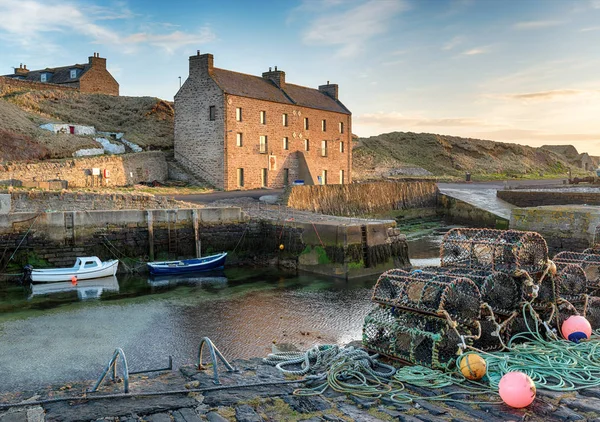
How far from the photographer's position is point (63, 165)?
27844 millimetres

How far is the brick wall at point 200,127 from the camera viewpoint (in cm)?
3434

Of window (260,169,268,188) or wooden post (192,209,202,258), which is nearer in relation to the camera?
wooden post (192,209,202,258)

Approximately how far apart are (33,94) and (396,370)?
4325cm

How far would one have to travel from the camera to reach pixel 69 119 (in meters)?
40.1

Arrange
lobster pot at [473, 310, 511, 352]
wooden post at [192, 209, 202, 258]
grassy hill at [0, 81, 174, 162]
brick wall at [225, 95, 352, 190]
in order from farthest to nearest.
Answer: brick wall at [225, 95, 352, 190]
grassy hill at [0, 81, 174, 162]
wooden post at [192, 209, 202, 258]
lobster pot at [473, 310, 511, 352]

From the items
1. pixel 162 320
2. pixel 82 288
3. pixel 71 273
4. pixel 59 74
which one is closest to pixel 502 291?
pixel 162 320

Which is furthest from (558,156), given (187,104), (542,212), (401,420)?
(401,420)

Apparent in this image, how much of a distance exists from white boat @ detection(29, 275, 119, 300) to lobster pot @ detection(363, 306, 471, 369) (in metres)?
11.0

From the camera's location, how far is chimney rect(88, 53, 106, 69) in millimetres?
52719

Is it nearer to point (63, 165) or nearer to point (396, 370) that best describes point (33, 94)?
point (63, 165)

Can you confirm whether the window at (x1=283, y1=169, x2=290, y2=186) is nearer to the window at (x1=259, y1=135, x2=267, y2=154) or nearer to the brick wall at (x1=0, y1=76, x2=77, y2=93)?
the window at (x1=259, y1=135, x2=267, y2=154)

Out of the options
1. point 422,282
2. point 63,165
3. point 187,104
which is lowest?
point 422,282

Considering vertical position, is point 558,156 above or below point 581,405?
above

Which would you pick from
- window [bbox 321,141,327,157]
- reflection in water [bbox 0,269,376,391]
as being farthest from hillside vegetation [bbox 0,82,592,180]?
reflection in water [bbox 0,269,376,391]
